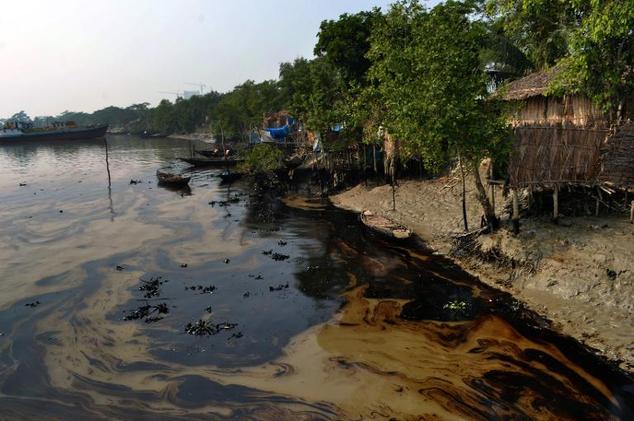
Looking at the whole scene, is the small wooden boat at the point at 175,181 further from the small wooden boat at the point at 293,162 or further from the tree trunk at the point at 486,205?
the tree trunk at the point at 486,205

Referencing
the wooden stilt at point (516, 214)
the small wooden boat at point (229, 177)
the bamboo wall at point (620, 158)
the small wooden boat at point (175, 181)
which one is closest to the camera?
the bamboo wall at point (620, 158)

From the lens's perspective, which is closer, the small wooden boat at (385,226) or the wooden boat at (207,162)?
the small wooden boat at (385,226)

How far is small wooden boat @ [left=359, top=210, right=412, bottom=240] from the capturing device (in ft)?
65.3

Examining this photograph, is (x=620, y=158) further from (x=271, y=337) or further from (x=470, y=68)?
(x=271, y=337)

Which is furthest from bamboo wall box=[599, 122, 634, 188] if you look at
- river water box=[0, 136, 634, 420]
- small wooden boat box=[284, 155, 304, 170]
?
small wooden boat box=[284, 155, 304, 170]

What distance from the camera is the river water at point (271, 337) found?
9.86m

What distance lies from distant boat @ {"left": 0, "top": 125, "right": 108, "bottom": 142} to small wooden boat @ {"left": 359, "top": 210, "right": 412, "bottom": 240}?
336 feet

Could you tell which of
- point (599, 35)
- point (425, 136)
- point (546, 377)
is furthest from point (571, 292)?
point (599, 35)

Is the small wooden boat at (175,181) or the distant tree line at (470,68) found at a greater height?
the distant tree line at (470,68)

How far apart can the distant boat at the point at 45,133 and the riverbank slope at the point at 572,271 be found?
10725cm

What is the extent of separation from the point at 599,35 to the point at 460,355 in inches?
444

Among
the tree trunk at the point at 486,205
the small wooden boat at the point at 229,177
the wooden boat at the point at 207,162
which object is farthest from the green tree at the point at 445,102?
the wooden boat at the point at 207,162

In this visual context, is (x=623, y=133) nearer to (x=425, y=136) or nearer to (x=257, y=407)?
(x=425, y=136)

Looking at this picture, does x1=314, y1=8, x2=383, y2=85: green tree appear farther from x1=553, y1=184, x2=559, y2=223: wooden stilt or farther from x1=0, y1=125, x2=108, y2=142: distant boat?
x1=0, y1=125, x2=108, y2=142: distant boat
